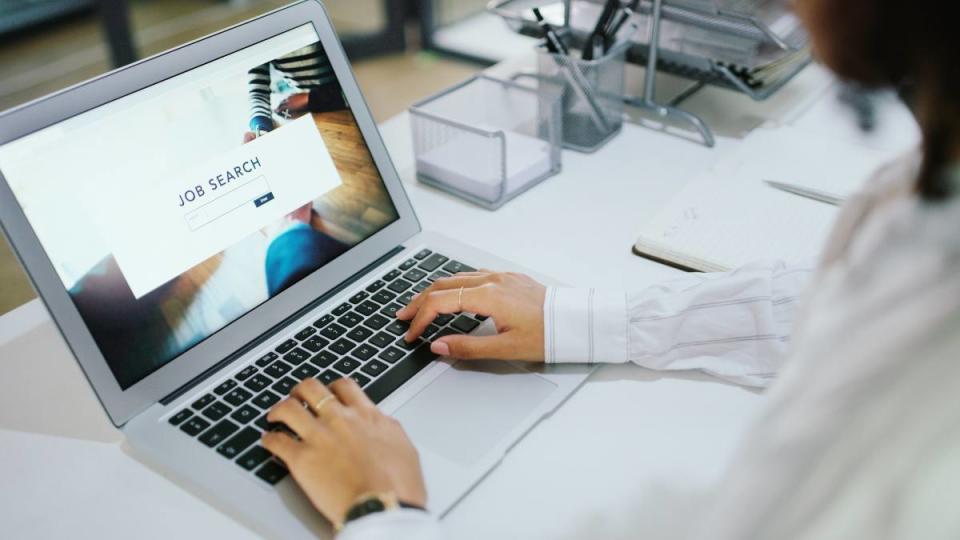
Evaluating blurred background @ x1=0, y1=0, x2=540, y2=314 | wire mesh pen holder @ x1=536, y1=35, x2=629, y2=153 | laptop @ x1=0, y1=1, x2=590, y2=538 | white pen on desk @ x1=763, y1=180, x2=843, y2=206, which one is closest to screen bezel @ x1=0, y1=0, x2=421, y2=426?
laptop @ x1=0, y1=1, x2=590, y2=538

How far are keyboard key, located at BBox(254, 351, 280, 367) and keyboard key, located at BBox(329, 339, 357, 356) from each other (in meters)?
0.06

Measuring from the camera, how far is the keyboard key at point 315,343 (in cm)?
80

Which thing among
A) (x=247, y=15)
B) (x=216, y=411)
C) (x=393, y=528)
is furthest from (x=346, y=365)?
(x=247, y=15)

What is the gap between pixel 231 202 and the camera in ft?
2.62

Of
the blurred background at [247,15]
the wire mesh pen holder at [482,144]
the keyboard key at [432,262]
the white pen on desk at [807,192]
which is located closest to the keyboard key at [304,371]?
the keyboard key at [432,262]

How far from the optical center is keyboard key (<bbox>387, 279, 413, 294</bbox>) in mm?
892

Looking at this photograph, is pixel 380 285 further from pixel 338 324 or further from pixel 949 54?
pixel 949 54

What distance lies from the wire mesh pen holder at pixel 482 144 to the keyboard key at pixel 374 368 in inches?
14.6

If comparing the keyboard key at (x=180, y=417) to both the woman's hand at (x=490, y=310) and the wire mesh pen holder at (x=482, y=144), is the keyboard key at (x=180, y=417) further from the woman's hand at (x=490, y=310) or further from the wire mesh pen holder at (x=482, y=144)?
the wire mesh pen holder at (x=482, y=144)

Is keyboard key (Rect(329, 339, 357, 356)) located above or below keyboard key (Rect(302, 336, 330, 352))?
below

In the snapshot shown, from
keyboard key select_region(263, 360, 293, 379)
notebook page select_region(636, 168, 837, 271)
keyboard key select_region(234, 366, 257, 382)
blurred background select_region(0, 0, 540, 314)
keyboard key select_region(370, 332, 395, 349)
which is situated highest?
keyboard key select_region(234, 366, 257, 382)

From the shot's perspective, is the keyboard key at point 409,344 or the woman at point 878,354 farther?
the keyboard key at point 409,344

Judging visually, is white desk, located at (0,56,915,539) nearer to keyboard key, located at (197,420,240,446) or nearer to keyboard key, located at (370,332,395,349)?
keyboard key, located at (197,420,240,446)

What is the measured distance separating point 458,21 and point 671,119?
236cm
